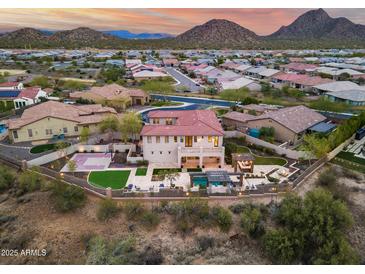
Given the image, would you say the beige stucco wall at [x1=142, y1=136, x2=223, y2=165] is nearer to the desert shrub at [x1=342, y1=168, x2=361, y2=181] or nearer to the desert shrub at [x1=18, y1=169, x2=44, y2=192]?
the desert shrub at [x1=18, y1=169, x2=44, y2=192]

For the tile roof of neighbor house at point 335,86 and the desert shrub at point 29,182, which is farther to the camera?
the tile roof of neighbor house at point 335,86

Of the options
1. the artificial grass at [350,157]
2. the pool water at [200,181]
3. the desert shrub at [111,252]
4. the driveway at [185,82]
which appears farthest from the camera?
the driveway at [185,82]

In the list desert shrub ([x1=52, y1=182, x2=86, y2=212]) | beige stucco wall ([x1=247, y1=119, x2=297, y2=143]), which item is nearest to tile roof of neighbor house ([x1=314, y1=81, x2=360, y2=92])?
beige stucco wall ([x1=247, y1=119, x2=297, y2=143])

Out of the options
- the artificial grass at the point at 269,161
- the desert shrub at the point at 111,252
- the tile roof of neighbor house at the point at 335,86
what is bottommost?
the desert shrub at the point at 111,252

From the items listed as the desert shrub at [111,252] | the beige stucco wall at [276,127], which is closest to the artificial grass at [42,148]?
the desert shrub at [111,252]

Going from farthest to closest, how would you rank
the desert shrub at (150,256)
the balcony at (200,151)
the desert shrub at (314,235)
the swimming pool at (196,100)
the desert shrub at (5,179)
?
the swimming pool at (196,100)
the balcony at (200,151)
the desert shrub at (5,179)
the desert shrub at (150,256)
the desert shrub at (314,235)

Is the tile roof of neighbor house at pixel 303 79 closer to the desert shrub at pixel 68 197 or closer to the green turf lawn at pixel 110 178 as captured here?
the green turf lawn at pixel 110 178

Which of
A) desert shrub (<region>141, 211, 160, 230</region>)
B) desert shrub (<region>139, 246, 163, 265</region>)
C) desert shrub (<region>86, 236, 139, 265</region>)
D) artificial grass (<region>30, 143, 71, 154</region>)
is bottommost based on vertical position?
desert shrub (<region>139, 246, 163, 265</region>)

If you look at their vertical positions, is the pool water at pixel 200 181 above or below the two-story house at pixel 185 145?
below

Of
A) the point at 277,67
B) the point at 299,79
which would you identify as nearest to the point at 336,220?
the point at 299,79
